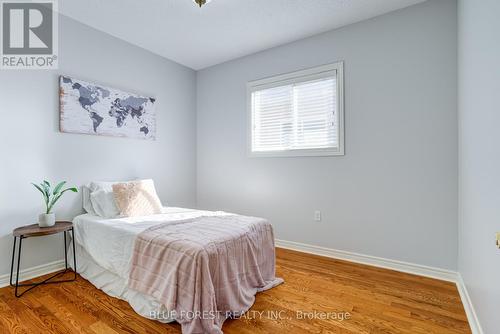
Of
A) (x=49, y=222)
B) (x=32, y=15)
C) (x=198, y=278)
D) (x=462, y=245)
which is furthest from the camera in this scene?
(x=32, y=15)

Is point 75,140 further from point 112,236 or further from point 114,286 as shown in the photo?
point 114,286

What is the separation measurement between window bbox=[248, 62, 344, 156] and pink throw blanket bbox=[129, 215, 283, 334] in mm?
1349

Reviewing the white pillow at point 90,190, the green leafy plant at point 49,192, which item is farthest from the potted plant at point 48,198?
the white pillow at point 90,190

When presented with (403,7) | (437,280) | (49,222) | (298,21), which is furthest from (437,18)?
(49,222)

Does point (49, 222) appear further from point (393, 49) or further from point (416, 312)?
point (393, 49)

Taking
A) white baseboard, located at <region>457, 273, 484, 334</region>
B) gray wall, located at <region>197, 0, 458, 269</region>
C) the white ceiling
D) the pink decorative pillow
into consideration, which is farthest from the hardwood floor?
the white ceiling

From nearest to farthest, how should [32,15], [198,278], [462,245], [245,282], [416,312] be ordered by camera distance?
1. [198,278]
2. [416,312]
3. [245,282]
4. [462,245]
5. [32,15]

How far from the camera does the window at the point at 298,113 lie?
294cm

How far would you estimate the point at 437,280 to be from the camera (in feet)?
7.71

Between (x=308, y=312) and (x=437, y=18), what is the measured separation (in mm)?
2862

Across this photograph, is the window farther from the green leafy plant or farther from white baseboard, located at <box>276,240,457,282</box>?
the green leafy plant

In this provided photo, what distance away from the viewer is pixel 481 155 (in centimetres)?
154

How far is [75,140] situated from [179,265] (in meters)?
2.02

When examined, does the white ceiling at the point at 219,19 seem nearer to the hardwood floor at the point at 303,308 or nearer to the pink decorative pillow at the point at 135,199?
the pink decorative pillow at the point at 135,199
